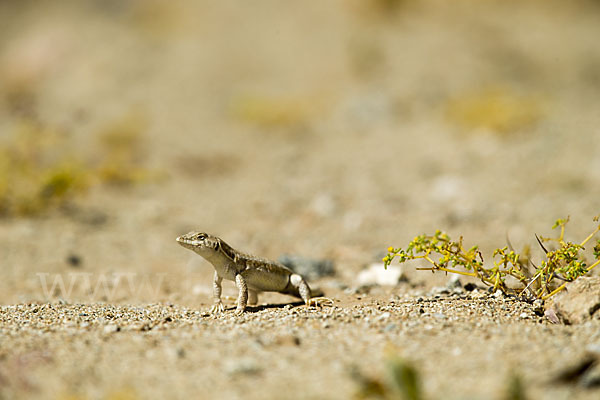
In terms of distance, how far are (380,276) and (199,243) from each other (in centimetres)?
207

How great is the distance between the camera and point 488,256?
6.52m

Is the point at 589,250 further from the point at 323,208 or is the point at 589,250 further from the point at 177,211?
the point at 177,211

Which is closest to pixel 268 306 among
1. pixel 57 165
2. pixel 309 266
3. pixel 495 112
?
pixel 309 266

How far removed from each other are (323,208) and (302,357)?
18.5 ft

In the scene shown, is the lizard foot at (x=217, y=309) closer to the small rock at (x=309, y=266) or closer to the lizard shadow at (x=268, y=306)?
the lizard shadow at (x=268, y=306)

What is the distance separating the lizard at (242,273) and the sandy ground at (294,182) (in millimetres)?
258

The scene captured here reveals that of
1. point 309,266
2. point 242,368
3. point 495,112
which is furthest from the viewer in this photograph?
point 495,112

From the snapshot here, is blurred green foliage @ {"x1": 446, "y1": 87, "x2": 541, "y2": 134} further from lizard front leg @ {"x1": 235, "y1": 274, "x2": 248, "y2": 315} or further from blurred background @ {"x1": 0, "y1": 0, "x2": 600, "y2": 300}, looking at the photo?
Result: lizard front leg @ {"x1": 235, "y1": 274, "x2": 248, "y2": 315}

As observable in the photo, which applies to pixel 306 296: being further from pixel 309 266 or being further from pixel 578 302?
pixel 578 302

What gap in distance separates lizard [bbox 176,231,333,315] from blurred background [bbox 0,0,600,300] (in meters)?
0.79

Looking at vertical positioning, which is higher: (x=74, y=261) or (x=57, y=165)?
(x=57, y=165)

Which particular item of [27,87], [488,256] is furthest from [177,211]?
[27,87]

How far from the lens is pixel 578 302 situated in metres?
3.89

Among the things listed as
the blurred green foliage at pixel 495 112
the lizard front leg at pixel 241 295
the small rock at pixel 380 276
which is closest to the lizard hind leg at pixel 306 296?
the lizard front leg at pixel 241 295
